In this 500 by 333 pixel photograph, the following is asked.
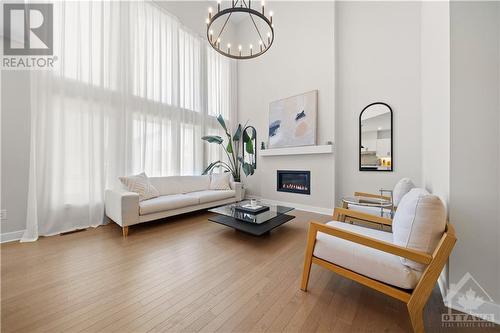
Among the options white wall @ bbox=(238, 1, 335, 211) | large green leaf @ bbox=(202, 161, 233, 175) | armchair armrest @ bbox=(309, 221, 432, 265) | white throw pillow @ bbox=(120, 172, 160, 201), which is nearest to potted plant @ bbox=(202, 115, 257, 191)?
large green leaf @ bbox=(202, 161, 233, 175)

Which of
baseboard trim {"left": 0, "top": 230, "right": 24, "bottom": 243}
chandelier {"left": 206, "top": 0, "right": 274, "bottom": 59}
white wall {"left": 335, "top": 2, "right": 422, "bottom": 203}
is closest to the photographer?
chandelier {"left": 206, "top": 0, "right": 274, "bottom": 59}

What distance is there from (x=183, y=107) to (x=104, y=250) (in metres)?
3.08

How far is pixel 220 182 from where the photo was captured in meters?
4.27

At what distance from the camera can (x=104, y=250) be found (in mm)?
2182

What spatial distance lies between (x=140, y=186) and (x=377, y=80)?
4.63m

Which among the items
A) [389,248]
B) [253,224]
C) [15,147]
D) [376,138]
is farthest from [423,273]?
[15,147]

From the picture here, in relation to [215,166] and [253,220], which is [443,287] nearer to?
[253,220]

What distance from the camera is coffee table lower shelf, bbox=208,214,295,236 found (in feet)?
7.69

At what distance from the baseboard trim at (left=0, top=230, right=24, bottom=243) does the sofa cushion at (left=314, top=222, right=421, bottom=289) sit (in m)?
3.69

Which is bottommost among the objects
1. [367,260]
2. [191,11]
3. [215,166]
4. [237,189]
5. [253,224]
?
[253,224]

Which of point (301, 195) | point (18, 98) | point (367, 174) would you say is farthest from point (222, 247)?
point (18, 98)

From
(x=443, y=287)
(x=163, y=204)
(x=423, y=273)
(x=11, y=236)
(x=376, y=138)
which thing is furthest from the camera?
(x=376, y=138)

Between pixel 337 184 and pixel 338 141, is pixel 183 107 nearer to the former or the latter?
pixel 338 141

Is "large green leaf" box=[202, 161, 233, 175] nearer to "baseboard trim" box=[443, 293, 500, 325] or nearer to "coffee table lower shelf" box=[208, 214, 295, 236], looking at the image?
"coffee table lower shelf" box=[208, 214, 295, 236]
